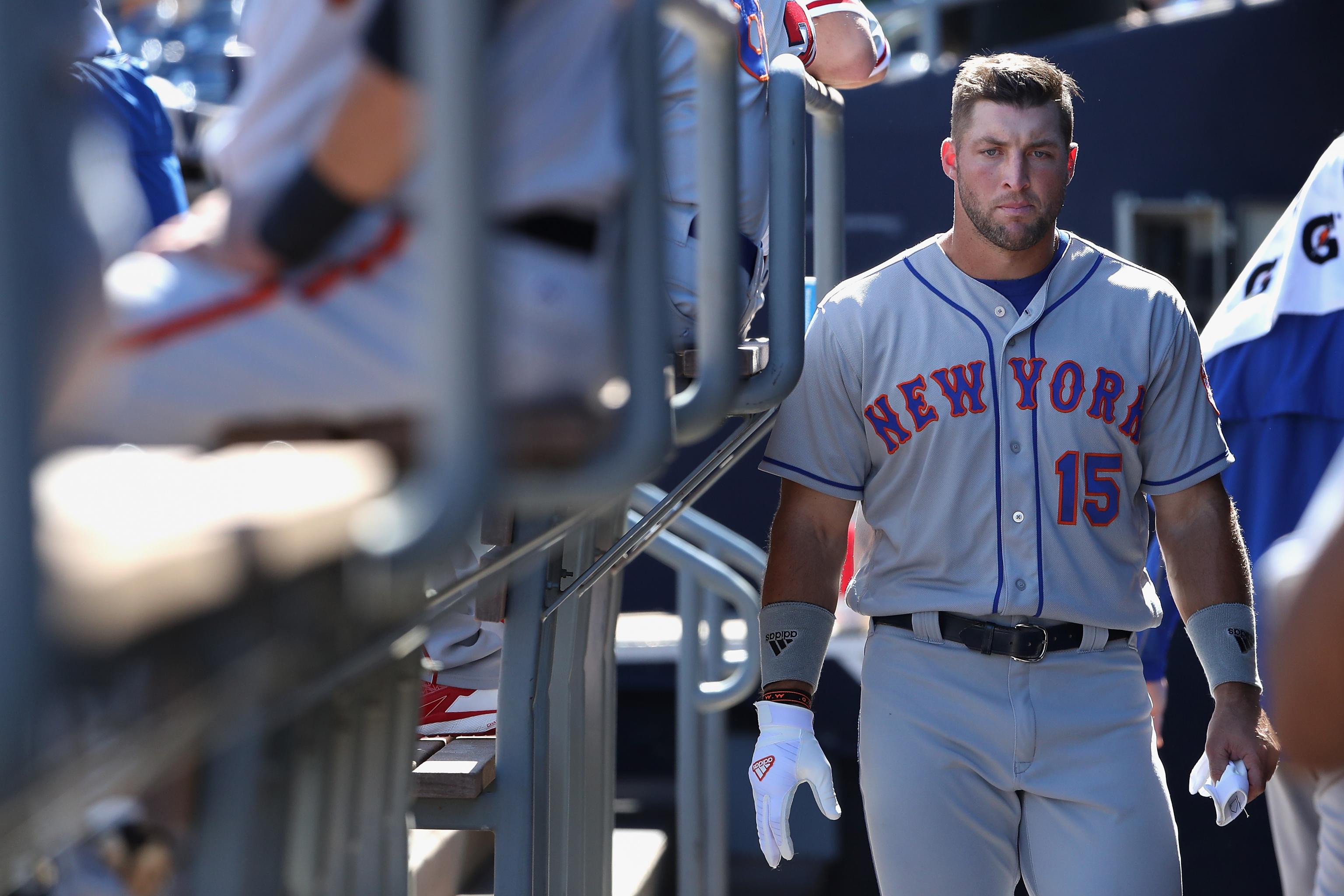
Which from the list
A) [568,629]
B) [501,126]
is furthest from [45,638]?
[568,629]

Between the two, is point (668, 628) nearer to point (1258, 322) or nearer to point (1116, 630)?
point (1258, 322)

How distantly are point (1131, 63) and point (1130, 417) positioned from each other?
148 inches

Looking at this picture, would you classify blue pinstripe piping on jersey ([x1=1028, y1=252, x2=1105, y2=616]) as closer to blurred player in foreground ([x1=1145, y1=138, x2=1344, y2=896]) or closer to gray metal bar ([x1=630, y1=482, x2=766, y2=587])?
blurred player in foreground ([x1=1145, y1=138, x2=1344, y2=896])

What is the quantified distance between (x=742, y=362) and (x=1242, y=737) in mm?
1281

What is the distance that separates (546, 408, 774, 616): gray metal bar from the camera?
2.19 meters

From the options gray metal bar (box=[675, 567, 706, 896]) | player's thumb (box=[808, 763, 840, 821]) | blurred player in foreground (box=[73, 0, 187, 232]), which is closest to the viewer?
blurred player in foreground (box=[73, 0, 187, 232])

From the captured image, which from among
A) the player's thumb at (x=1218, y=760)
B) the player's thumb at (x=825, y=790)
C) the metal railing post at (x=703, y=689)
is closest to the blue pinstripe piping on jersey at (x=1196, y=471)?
the player's thumb at (x=1218, y=760)

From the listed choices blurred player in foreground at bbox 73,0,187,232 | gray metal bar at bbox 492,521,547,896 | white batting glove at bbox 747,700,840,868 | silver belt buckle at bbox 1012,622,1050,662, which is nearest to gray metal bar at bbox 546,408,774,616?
gray metal bar at bbox 492,521,547,896

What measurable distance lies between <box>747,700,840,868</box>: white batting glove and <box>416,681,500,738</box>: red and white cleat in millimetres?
578

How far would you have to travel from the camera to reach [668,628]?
5.95 m

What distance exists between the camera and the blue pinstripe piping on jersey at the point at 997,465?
237cm

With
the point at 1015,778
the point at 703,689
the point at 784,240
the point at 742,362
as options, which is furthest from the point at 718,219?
the point at 703,689

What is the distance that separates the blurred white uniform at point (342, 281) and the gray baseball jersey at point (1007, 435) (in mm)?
1383

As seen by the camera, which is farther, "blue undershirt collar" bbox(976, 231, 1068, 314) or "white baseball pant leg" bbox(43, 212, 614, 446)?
"blue undershirt collar" bbox(976, 231, 1068, 314)
